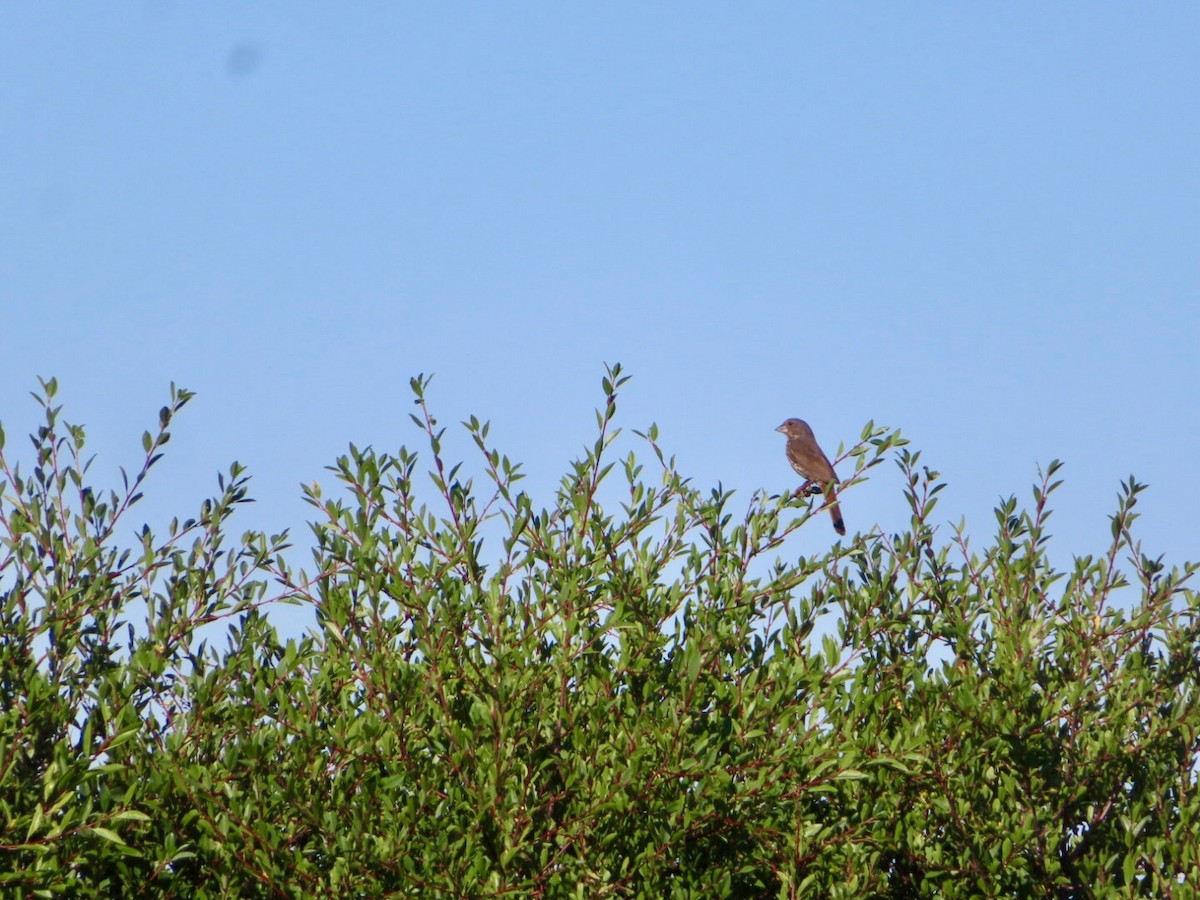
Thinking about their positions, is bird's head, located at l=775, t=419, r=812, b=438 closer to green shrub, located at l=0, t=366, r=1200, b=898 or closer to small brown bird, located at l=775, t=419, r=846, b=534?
small brown bird, located at l=775, t=419, r=846, b=534

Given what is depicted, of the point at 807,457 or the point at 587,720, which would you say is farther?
the point at 807,457

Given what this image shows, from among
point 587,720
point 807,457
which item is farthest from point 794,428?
point 587,720

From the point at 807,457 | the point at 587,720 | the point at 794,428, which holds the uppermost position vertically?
the point at 794,428

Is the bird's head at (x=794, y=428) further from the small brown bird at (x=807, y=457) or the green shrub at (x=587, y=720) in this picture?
the green shrub at (x=587, y=720)

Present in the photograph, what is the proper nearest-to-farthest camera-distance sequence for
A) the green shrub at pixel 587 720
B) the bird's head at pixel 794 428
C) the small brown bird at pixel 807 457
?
1. the green shrub at pixel 587 720
2. the small brown bird at pixel 807 457
3. the bird's head at pixel 794 428

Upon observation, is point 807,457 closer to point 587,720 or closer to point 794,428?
point 794,428

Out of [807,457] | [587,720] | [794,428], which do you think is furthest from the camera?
[794,428]

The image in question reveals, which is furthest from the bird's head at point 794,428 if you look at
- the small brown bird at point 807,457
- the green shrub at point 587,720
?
the green shrub at point 587,720

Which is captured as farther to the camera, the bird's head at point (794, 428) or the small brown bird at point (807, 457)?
the bird's head at point (794, 428)

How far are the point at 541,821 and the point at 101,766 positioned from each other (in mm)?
2814

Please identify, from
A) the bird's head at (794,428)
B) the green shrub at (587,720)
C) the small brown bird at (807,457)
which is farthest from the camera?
the bird's head at (794,428)

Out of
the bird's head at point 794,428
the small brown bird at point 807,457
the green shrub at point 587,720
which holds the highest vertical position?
the bird's head at point 794,428

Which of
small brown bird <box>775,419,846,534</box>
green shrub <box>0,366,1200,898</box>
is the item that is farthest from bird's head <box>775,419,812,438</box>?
green shrub <box>0,366,1200,898</box>

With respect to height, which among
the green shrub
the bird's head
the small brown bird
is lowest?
the green shrub
